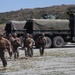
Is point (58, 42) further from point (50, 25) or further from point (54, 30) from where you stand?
point (50, 25)

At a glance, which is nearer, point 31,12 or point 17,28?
point 17,28

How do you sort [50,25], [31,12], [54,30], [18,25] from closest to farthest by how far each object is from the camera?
[50,25]
[54,30]
[18,25]
[31,12]

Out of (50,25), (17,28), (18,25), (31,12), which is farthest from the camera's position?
(31,12)

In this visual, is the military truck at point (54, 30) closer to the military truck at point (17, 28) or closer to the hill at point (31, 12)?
the military truck at point (17, 28)

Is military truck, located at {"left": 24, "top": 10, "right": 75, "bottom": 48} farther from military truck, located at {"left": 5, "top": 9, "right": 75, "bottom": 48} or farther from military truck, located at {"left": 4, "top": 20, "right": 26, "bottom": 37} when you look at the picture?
military truck, located at {"left": 4, "top": 20, "right": 26, "bottom": 37}

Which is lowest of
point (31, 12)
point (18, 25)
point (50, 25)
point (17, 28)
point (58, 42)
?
point (31, 12)

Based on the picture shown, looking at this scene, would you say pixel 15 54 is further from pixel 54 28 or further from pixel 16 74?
pixel 54 28

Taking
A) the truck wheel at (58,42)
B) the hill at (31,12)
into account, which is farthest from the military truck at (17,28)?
the hill at (31,12)

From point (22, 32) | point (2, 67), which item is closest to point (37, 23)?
point (22, 32)

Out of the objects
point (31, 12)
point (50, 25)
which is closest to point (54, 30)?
point (50, 25)

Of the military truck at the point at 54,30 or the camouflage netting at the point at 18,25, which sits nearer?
the military truck at the point at 54,30

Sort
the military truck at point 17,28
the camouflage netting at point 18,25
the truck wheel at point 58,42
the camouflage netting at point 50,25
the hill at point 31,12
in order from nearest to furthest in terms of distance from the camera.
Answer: the camouflage netting at point 50,25 → the truck wheel at point 58,42 → the military truck at point 17,28 → the camouflage netting at point 18,25 → the hill at point 31,12

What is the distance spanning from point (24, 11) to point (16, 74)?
86250 mm

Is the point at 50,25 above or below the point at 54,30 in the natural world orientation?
above
